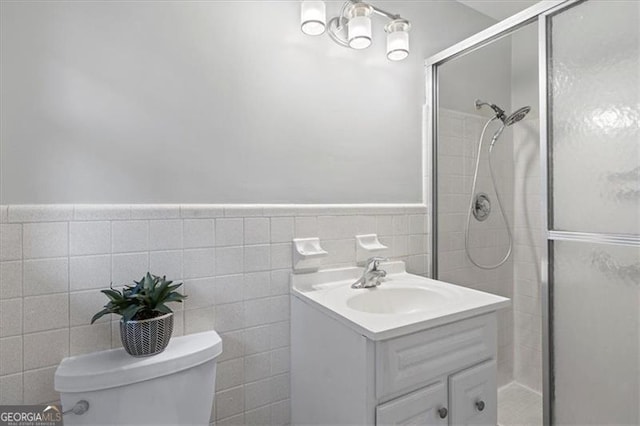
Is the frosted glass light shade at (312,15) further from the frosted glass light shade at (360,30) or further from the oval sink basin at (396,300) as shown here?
the oval sink basin at (396,300)

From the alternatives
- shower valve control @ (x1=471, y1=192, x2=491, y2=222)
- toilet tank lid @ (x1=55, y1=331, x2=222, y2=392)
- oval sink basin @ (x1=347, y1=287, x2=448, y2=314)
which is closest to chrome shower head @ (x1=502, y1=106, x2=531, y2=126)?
shower valve control @ (x1=471, y1=192, x2=491, y2=222)

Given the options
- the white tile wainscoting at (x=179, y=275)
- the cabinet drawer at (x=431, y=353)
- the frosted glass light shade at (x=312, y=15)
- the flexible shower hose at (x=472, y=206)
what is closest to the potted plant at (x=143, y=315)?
the white tile wainscoting at (x=179, y=275)

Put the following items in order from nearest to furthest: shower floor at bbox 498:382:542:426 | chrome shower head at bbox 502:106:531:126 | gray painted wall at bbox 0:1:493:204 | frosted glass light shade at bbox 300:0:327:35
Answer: gray painted wall at bbox 0:1:493:204
frosted glass light shade at bbox 300:0:327:35
shower floor at bbox 498:382:542:426
chrome shower head at bbox 502:106:531:126

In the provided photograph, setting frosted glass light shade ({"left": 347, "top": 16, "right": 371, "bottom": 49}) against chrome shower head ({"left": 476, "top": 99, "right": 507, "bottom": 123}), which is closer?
frosted glass light shade ({"left": 347, "top": 16, "right": 371, "bottom": 49})

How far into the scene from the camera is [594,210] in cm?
118

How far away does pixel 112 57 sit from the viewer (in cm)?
107

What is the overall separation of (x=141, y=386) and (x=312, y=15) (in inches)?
53.5

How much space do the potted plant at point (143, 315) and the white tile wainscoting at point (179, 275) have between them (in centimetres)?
11

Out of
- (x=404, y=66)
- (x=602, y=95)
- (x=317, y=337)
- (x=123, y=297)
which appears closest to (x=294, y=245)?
(x=317, y=337)

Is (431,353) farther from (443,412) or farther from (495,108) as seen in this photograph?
(495,108)

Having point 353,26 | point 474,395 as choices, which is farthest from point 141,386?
point 353,26

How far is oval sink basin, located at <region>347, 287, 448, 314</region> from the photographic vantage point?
51.3 inches

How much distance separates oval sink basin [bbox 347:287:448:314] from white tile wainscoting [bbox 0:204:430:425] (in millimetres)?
217

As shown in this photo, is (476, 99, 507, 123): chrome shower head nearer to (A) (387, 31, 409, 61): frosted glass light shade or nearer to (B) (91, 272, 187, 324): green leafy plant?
(A) (387, 31, 409, 61): frosted glass light shade
